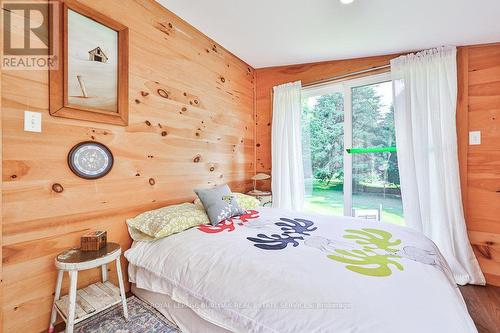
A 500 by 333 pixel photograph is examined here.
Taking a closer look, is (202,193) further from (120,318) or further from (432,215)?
(432,215)

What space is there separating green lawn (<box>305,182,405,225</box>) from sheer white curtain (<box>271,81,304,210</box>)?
0.21m

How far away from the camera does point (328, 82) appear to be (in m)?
2.86

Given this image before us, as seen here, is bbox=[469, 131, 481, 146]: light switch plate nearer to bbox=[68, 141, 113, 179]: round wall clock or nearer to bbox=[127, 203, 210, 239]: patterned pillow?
bbox=[127, 203, 210, 239]: patterned pillow

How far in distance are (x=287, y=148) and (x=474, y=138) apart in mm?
1841

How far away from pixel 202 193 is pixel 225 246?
702 mm

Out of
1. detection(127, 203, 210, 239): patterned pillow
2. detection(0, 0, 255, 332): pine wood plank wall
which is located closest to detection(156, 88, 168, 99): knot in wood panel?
detection(0, 0, 255, 332): pine wood plank wall

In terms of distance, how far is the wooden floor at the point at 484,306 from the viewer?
161 centimetres

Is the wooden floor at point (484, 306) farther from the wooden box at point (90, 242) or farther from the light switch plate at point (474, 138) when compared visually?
the wooden box at point (90, 242)

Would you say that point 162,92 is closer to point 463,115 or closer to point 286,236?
point 286,236

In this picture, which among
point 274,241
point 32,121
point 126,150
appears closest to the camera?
point 32,121

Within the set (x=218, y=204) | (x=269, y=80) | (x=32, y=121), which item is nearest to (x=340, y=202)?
(x=218, y=204)

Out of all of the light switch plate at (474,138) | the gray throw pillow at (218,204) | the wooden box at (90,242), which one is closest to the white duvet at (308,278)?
the gray throw pillow at (218,204)

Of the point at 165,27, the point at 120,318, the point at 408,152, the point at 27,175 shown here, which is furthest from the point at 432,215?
Result: the point at 27,175

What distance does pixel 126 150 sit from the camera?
1.77 meters
